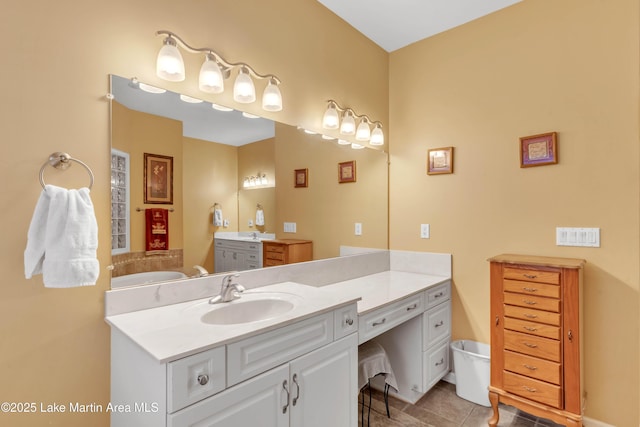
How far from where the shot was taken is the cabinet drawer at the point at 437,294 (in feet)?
7.26

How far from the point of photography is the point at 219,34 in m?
1.66

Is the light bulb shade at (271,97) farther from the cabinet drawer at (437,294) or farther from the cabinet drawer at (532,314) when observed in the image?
the cabinet drawer at (532,314)

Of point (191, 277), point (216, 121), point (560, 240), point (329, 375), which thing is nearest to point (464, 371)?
point (560, 240)

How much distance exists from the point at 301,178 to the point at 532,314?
158 centimetres

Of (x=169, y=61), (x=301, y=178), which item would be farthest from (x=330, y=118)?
(x=169, y=61)

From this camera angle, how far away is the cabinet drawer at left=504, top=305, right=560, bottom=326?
68.2 inches

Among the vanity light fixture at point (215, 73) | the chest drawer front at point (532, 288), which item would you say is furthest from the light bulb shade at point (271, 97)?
the chest drawer front at point (532, 288)

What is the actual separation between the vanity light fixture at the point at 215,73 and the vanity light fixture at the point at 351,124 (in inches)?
18.4

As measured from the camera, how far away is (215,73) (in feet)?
5.17

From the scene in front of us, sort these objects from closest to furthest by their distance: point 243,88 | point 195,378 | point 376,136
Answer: point 195,378
point 243,88
point 376,136

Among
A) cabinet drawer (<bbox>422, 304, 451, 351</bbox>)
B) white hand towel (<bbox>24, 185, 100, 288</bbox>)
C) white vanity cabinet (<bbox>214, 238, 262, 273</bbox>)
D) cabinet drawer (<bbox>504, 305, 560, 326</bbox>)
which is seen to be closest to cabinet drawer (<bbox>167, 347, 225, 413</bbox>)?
white hand towel (<bbox>24, 185, 100, 288</bbox>)

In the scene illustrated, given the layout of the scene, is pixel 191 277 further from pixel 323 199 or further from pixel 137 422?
Result: pixel 323 199

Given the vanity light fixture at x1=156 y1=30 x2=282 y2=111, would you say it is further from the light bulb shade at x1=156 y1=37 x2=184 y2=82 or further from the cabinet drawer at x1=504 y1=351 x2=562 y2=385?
the cabinet drawer at x1=504 y1=351 x2=562 y2=385

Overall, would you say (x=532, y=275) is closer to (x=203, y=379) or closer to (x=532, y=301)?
(x=532, y=301)
